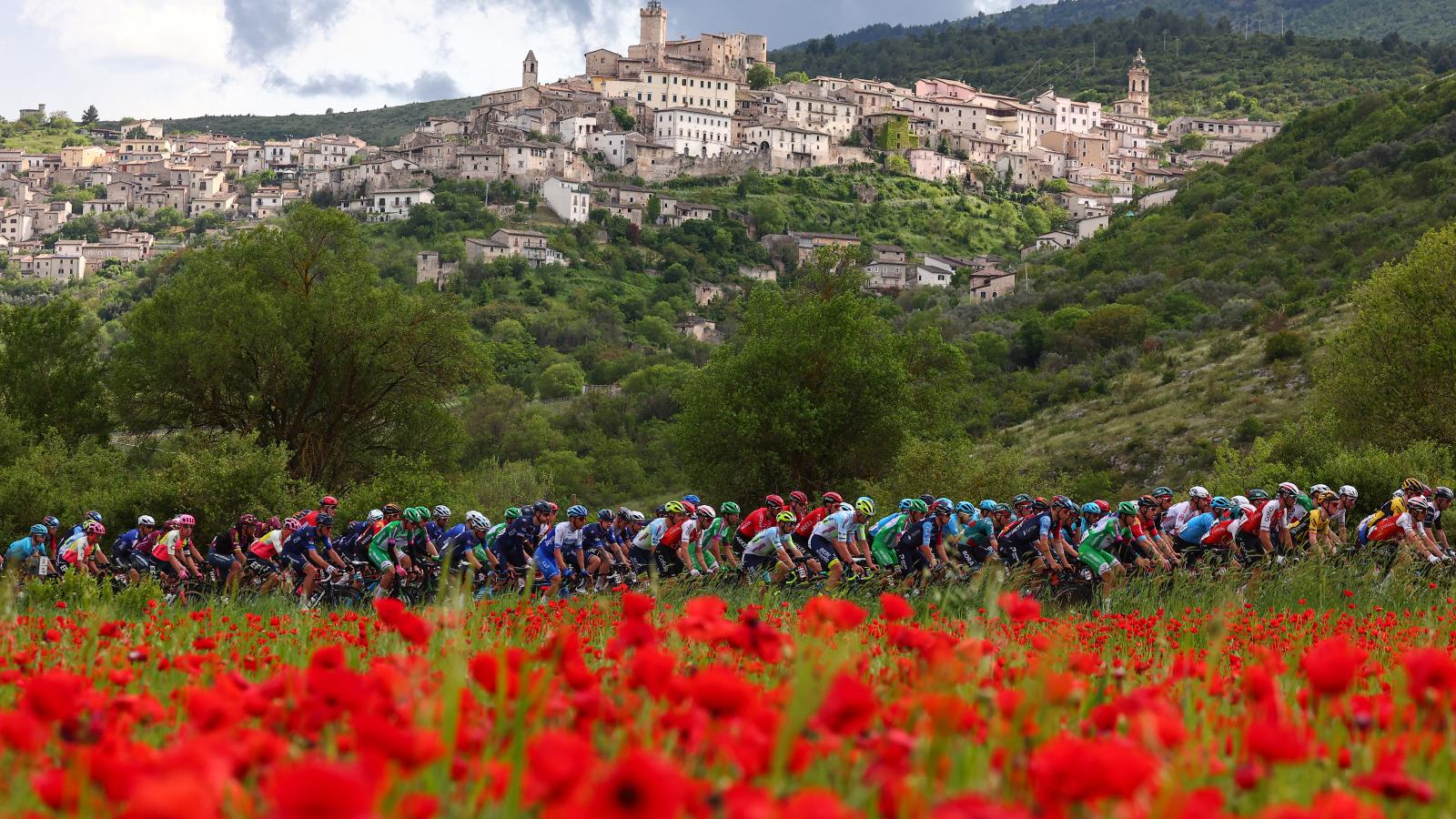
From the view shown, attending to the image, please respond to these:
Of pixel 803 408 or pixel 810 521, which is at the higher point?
pixel 810 521

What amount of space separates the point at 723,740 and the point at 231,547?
21.1 metres

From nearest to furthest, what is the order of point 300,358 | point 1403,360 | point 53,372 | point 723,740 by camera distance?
point 723,740, point 1403,360, point 300,358, point 53,372

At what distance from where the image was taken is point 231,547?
75.3 feet

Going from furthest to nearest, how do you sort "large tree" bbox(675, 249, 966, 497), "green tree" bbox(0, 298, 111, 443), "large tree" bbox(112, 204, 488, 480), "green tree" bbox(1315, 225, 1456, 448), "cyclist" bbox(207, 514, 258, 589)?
"green tree" bbox(0, 298, 111, 443) < "large tree" bbox(675, 249, 966, 497) < "large tree" bbox(112, 204, 488, 480) < "green tree" bbox(1315, 225, 1456, 448) < "cyclist" bbox(207, 514, 258, 589)

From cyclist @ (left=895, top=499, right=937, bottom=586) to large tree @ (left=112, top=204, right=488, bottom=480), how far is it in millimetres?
22784

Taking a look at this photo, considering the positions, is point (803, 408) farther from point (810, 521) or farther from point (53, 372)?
point (53, 372)

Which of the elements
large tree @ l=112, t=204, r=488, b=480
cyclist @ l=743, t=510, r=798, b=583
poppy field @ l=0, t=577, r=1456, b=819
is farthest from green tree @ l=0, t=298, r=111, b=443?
poppy field @ l=0, t=577, r=1456, b=819

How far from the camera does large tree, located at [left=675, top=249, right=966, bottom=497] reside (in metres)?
40.2

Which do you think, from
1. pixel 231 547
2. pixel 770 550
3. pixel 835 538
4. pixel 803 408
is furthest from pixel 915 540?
pixel 803 408

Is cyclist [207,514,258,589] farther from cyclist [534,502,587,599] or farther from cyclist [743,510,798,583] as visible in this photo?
cyclist [743,510,798,583]

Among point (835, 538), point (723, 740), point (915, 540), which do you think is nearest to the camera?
point (723, 740)

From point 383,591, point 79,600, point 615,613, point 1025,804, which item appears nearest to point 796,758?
point 1025,804

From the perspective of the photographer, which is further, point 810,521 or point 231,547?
point 231,547

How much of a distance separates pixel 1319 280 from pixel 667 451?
32956 millimetres
